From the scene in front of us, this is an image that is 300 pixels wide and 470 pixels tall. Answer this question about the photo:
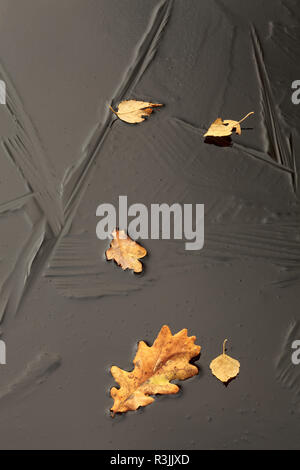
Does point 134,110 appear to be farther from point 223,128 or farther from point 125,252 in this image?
point 125,252

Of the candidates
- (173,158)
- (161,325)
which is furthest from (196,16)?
(161,325)

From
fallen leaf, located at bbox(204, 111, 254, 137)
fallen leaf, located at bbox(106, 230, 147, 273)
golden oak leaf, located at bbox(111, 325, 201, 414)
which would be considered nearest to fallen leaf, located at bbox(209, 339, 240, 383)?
golden oak leaf, located at bbox(111, 325, 201, 414)

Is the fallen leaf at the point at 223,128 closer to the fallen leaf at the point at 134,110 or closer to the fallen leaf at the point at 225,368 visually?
the fallen leaf at the point at 134,110

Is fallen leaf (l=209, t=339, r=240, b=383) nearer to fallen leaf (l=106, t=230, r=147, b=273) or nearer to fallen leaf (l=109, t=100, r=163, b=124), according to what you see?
fallen leaf (l=106, t=230, r=147, b=273)

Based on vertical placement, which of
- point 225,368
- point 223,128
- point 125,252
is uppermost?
point 223,128

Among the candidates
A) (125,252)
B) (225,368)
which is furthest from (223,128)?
(225,368)

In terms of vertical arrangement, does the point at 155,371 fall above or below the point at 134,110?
below

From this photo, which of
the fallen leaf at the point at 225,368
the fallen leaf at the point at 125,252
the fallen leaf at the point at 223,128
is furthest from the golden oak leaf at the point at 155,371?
the fallen leaf at the point at 223,128
